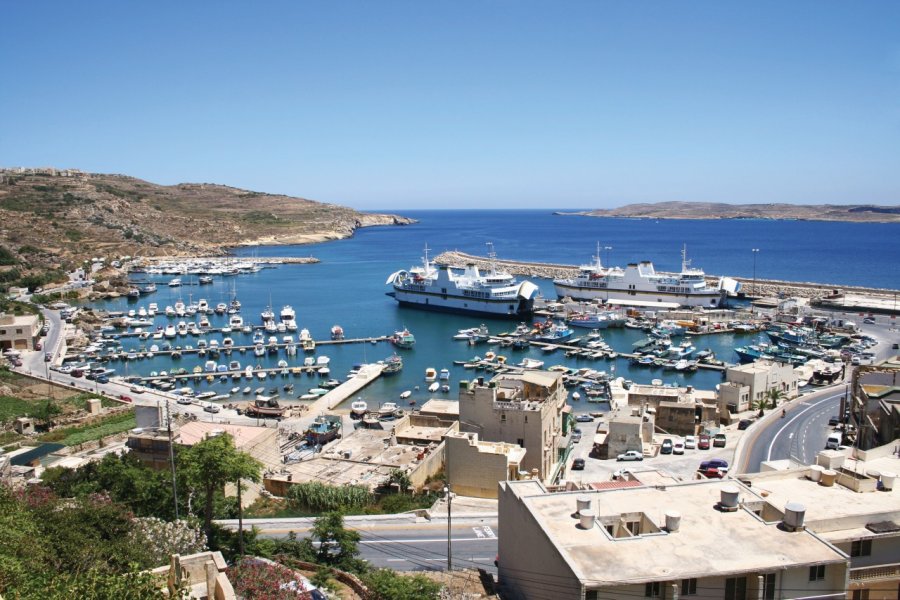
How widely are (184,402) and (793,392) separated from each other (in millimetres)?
28087

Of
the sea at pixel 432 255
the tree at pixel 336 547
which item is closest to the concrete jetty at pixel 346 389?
the sea at pixel 432 255

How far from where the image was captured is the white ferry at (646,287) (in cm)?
6103

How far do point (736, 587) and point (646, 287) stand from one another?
189ft

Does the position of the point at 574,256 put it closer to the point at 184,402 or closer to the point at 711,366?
the point at 711,366

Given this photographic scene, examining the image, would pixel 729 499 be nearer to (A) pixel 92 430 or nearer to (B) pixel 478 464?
(B) pixel 478 464

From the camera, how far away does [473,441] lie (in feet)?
58.9

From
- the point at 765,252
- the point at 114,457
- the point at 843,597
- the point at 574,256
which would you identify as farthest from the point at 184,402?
the point at 765,252

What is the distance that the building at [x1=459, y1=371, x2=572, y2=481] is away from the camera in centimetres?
1886

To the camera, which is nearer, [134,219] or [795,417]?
[795,417]

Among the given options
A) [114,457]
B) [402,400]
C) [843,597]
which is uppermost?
[843,597]

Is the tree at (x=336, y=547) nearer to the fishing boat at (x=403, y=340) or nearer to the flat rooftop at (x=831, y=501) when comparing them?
the flat rooftop at (x=831, y=501)

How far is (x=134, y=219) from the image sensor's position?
11650 cm

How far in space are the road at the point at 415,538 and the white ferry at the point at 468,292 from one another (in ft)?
142

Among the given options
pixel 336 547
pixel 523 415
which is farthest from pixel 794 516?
pixel 523 415
